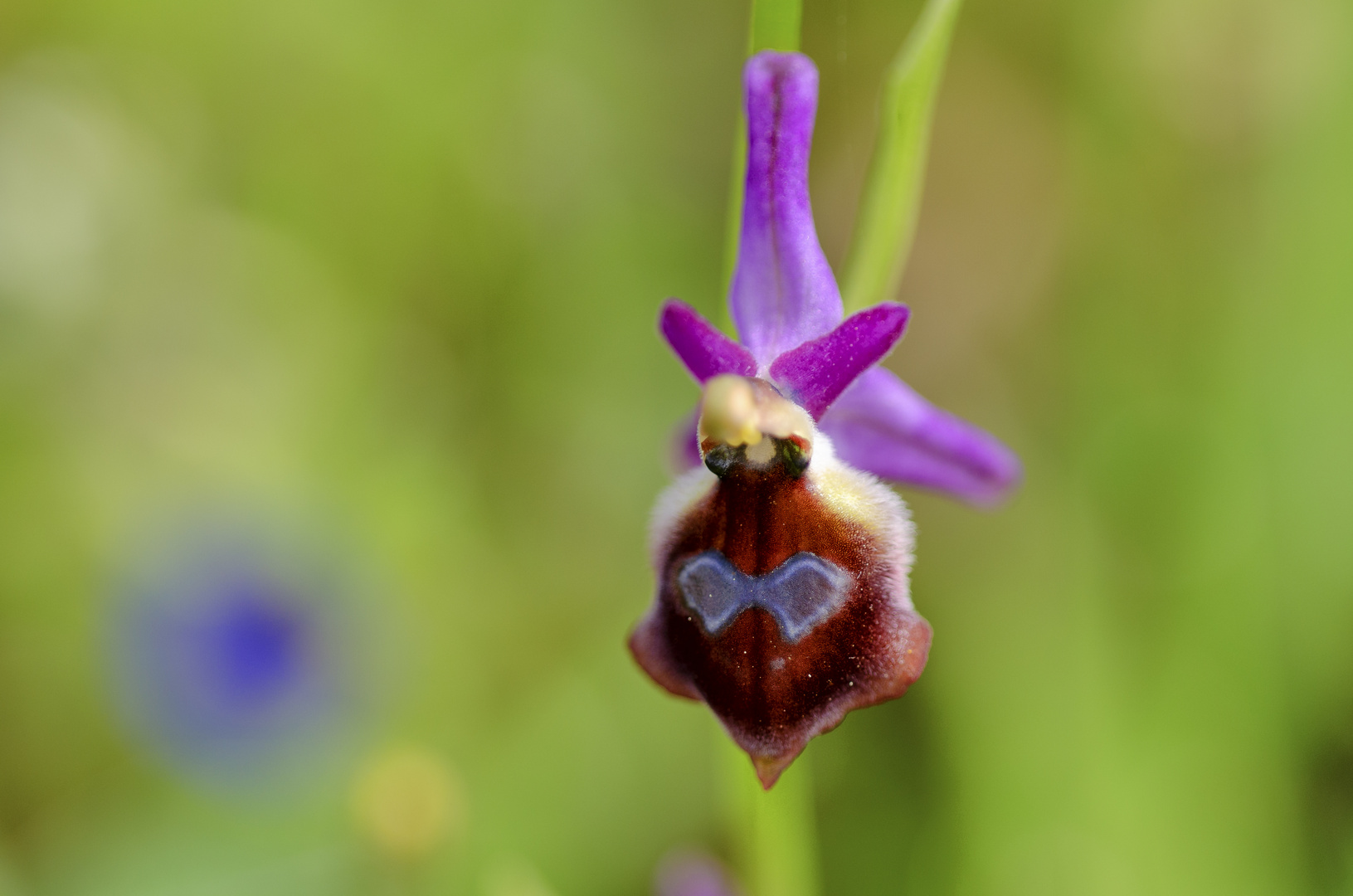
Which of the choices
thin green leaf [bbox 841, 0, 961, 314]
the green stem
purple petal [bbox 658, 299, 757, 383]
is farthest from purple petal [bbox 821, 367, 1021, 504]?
the green stem

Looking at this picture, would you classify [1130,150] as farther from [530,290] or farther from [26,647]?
[26,647]

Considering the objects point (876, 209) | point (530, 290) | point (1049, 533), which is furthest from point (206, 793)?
point (876, 209)

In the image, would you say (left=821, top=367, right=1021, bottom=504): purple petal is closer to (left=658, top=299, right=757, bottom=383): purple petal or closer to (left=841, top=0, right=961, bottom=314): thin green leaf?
(left=841, top=0, right=961, bottom=314): thin green leaf

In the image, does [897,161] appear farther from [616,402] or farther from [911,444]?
[616,402]

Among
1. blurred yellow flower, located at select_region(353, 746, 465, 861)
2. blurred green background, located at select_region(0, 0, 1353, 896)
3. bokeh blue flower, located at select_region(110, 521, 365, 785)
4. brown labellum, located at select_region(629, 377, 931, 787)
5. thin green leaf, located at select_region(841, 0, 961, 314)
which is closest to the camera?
brown labellum, located at select_region(629, 377, 931, 787)

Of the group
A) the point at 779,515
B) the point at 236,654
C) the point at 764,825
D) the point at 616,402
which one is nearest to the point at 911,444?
the point at 779,515
